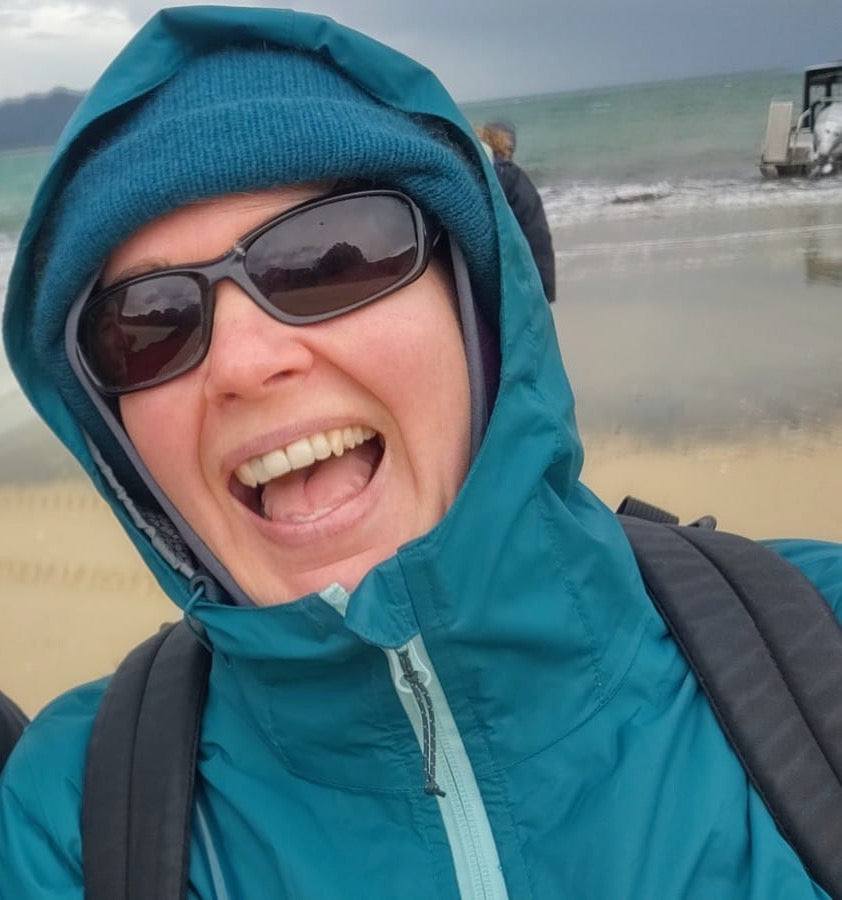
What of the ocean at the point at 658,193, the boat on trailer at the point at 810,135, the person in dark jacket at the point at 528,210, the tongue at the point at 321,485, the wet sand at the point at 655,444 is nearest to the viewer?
the tongue at the point at 321,485

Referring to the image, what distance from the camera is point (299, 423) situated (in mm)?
1146

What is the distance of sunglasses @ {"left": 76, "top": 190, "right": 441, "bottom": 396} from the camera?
3.72ft

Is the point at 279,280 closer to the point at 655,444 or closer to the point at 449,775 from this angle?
the point at 449,775

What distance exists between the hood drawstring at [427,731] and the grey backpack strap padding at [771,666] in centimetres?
37

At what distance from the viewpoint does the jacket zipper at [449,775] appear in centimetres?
114

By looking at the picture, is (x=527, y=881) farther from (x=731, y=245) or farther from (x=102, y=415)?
(x=731, y=245)

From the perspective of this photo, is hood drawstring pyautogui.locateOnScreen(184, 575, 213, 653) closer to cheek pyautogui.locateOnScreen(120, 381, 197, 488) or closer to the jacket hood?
the jacket hood

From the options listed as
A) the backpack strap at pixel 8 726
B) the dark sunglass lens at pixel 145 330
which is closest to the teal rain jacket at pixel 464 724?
the dark sunglass lens at pixel 145 330

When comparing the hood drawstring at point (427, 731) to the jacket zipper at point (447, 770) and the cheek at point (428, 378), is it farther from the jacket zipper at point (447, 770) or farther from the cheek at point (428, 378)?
the cheek at point (428, 378)

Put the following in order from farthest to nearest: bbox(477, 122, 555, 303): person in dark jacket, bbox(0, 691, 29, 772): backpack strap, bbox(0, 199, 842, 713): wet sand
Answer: bbox(477, 122, 555, 303): person in dark jacket → bbox(0, 199, 842, 713): wet sand → bbox(0, 691, 29, 772): backpack strap

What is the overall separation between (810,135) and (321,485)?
17.0m

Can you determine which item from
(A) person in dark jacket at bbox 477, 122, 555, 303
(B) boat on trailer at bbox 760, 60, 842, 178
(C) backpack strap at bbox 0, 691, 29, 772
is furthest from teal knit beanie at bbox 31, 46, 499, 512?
(B) boat on trailer at bbox 760, 60, 842, 178

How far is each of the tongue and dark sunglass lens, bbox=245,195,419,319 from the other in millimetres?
228

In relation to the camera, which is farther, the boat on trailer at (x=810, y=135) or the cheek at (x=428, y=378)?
the boat on trailer at (x=810, y=135)
